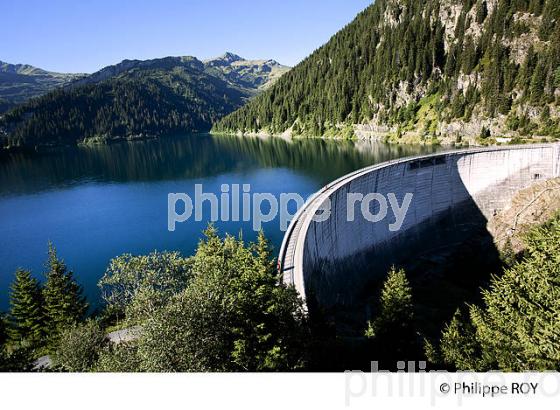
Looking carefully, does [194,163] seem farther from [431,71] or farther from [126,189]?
[431,71]

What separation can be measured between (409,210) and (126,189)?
71229mm

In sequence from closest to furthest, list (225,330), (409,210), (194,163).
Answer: (225,330) → (409,210) → (194,163)

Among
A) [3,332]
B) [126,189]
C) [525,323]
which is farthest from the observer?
[126,189]

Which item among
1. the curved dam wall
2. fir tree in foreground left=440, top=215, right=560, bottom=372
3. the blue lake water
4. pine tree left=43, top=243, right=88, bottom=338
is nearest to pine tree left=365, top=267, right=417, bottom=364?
fir tree in foreground left=440, top=215, right=560, bottom=372

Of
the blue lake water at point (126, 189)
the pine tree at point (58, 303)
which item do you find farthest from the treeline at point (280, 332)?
the blue lake water at point (126, 189)

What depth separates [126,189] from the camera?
94.9m

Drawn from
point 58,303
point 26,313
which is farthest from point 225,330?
point 26,313

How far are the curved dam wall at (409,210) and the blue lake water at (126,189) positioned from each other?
34.8 feet

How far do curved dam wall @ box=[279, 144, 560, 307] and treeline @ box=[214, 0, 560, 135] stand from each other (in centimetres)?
4534

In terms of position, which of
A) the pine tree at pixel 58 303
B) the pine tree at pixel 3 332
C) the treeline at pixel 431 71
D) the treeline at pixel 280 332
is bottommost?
the pine tree at pixel 3 332

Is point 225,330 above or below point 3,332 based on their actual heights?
above

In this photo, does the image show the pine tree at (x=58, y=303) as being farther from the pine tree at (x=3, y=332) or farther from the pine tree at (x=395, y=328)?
the pine tree at (x=395, y=328)

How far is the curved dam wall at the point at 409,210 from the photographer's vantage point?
36562mm
